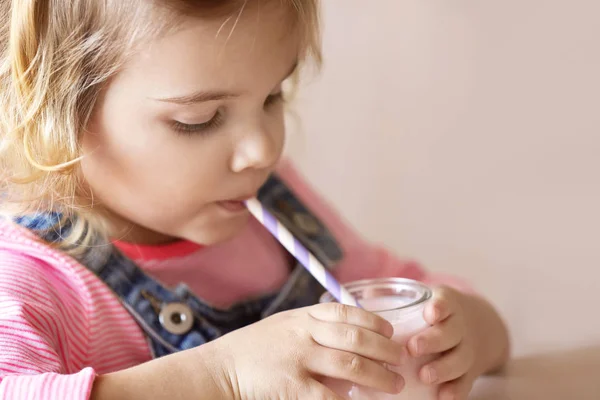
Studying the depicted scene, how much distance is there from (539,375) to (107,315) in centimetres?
40

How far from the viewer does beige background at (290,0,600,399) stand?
4.01 ft

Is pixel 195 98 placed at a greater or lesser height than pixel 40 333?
greater

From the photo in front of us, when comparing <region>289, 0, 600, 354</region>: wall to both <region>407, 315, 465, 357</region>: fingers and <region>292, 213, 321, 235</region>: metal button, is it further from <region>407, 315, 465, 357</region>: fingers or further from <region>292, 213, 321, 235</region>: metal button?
<region>407, 315, 465, 357</region>: fingers

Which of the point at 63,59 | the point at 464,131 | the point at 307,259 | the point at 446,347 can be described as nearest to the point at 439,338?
the point at 446,347

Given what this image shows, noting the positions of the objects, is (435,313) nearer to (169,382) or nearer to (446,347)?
(446,347)

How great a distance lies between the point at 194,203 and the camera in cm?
81

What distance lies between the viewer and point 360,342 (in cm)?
66

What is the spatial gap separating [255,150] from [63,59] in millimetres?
171

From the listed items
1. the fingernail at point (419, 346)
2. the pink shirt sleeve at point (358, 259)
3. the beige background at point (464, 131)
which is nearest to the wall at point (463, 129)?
the beige background at point (464, 131)

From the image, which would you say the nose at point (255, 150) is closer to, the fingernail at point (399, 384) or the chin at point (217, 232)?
the chin at point (217, 232)

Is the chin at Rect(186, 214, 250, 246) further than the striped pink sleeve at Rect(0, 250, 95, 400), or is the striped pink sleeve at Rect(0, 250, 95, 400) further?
the chin at Rect(186, 214, 250, 246)

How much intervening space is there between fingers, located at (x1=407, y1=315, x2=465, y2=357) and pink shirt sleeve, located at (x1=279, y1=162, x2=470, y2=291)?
21cm

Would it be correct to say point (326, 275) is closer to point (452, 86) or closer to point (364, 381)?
point (364, 381)

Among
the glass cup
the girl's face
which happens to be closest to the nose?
the girl's face
